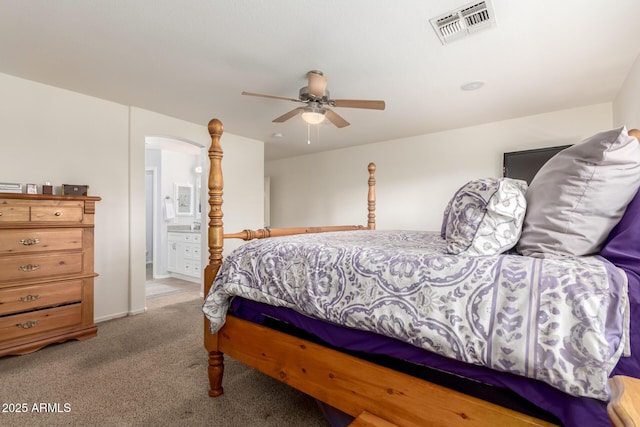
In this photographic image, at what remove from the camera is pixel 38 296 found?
8.20 ft

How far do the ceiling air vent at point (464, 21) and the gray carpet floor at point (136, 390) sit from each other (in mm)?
2542

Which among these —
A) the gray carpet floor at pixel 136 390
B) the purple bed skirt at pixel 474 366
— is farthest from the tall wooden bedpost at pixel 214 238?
the purple bed skirt at pixel 474 366

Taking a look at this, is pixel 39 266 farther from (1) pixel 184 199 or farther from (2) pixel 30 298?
(1) pixel 184 199

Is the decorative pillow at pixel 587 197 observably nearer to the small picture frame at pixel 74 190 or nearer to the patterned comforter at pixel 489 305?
the patterned comforter at pixel 489 305

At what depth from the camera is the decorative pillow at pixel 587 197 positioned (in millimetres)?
942

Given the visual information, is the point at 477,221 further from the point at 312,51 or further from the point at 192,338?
the point at 192,338

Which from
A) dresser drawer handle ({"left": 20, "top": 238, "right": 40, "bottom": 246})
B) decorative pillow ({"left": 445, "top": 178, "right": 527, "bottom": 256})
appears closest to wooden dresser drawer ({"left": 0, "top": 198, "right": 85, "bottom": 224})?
dresser drawer handle ({"left": 20, "top": 238, "right": 40, "bottom": 246})

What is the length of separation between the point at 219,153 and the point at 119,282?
252cm

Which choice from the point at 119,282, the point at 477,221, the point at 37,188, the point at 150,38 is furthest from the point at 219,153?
the point at 119,282

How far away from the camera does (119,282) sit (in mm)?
3326

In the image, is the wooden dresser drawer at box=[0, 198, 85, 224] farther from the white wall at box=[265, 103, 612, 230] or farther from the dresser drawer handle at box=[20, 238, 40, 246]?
the white wall at box=[265, 103, 612, 230]

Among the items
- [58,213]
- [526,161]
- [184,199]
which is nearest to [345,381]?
[58,213]

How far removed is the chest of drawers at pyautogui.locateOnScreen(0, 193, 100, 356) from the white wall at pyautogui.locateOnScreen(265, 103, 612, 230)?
3752 mm

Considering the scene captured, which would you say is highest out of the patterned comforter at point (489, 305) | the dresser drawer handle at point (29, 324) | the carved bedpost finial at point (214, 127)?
the carved bedpost finial at point (214, 127)
